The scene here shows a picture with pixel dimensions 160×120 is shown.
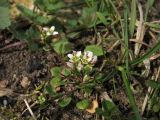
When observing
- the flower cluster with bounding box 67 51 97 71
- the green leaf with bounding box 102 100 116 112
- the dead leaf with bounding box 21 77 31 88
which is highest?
the flower cluster with bounding box 67 51 97 71

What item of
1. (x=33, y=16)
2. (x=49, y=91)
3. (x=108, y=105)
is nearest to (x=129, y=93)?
(x=108, y=105)

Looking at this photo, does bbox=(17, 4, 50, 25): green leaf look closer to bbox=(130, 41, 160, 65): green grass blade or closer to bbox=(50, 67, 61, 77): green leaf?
bbox=(50, 67, 61, 77): green leaf

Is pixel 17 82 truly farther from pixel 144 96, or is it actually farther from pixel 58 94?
pixel 144 96

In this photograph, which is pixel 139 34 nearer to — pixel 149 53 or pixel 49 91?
pixel 149 53

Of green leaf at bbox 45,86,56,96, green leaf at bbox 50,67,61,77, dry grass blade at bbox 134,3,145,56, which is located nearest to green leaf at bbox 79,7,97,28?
dry grass blade at bbox 134,3,145,56

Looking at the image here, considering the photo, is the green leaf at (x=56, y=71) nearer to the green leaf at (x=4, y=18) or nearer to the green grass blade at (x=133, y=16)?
the green leaf at (x=4, y=18)

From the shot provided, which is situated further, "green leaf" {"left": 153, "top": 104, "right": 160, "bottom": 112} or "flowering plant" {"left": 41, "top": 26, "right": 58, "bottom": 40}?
"flowering plant" {"left": 41, "top": 26, "right": 58, "bottom": 40}
